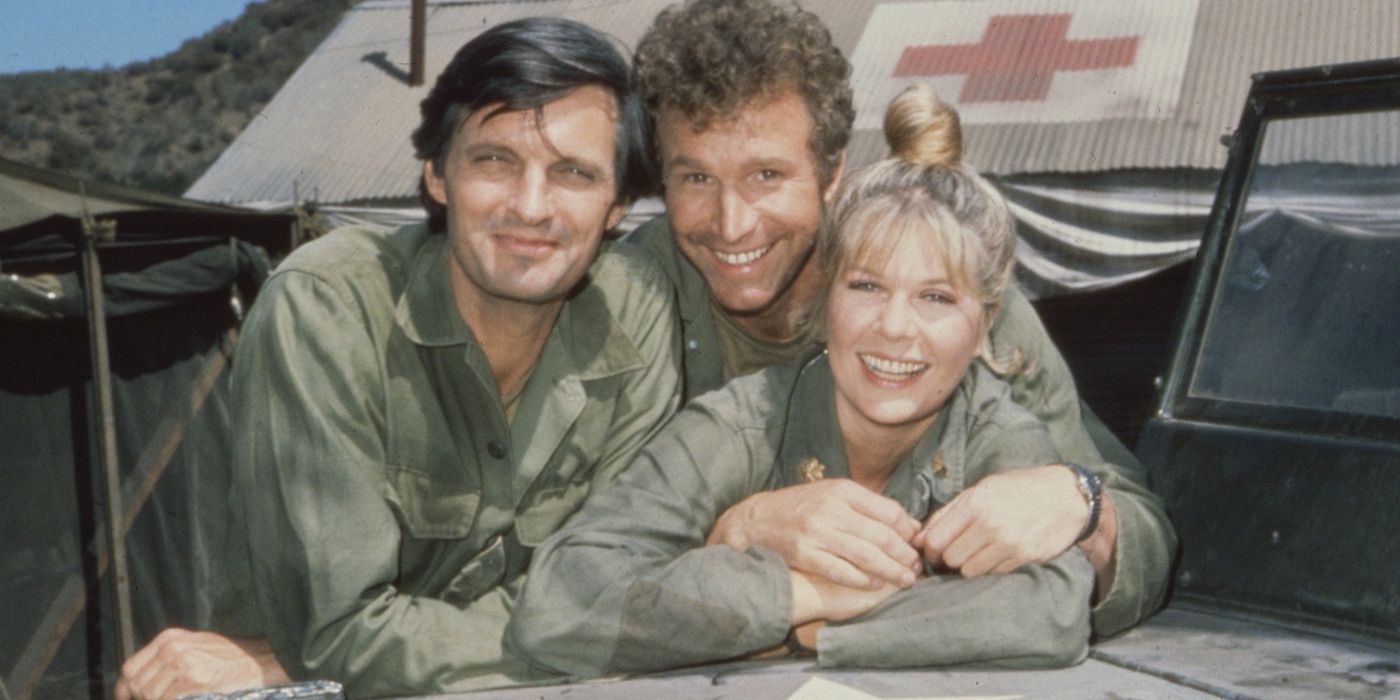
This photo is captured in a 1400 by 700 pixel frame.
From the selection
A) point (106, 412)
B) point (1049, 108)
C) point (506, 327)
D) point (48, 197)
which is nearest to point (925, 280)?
point (506, 327)

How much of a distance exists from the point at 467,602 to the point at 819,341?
0.77 metres

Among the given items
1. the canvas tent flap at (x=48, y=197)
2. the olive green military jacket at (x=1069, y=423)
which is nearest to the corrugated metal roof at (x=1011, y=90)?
the canvas tent flap at (x=48, y=197)

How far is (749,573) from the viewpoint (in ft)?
6.86

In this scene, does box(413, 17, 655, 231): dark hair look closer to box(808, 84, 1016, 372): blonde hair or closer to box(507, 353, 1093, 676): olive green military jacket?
box(808, 84, 1016, 372): blonde hair

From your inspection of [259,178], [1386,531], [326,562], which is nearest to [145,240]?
[259,178]

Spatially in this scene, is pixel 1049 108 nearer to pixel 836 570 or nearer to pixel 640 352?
pixel 640 352

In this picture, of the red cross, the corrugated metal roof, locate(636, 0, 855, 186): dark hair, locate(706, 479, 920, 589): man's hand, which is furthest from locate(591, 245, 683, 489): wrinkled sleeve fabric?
the red cross

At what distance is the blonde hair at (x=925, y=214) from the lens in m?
2.32

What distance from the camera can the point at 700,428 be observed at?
7.74 feet

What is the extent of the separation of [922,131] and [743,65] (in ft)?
1.57

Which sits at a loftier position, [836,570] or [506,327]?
[506,327]

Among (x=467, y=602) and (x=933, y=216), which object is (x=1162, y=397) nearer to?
(x=933, y=216)

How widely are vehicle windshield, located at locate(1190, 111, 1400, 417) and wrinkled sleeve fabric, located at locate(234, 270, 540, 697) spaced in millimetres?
1446

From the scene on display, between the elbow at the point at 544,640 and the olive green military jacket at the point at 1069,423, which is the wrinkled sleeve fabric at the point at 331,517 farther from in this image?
the olive green military jacket at the point at 1069,423
